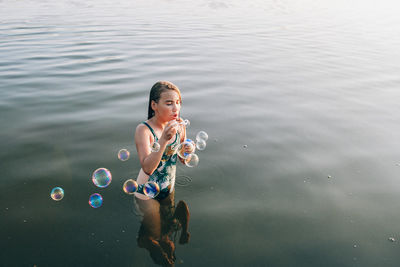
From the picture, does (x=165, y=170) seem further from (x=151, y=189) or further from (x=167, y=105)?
(x=167, y=105)

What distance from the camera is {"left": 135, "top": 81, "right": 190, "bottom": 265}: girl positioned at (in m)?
3.63

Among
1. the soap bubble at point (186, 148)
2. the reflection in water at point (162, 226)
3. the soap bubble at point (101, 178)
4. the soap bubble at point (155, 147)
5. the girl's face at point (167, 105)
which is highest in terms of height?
the girl's face at point (167, 105)

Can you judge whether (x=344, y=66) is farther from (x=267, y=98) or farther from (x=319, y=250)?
(x=319, y=250)

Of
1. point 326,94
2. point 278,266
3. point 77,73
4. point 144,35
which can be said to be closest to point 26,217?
point 278,266

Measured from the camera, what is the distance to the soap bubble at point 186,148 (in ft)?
13.2

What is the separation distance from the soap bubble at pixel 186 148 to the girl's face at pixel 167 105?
45cm

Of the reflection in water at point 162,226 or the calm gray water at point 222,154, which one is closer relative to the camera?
the reflection in water at point 162,226

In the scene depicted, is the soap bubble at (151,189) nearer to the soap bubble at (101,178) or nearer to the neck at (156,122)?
the soap bubble at (101,178)

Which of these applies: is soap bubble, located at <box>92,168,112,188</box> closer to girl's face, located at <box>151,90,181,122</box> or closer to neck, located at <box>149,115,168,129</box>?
neck, located at <box>149,115,168,129</box>

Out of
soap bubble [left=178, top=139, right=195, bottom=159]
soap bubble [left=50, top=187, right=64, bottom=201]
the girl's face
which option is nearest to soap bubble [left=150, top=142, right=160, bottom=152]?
A: the girl's face

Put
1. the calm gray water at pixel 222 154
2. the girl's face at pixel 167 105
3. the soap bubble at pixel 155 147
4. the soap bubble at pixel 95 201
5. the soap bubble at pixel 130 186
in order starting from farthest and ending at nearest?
1. the soap bubble at pixel 95 201
2. the soap bubble at pixel 130 186
3. the calm gray water at pixel 222 154
4. the girl's face at pixel 167 105
5. the soap bubble at pixel 155 147

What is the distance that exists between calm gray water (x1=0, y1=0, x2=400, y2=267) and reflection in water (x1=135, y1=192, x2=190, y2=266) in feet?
0.37

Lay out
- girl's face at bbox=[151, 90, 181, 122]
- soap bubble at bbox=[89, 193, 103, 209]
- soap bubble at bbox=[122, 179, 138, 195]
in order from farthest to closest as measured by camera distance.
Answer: soap bubble at bbox=[89, 193, 103, 209] < soap bubble at bbox=[122, 179, 138, 195] < girl's face at bbox=[151, 90, 181, 122]

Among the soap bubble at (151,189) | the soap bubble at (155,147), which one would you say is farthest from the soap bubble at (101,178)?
the soap bubble at (155,147)
